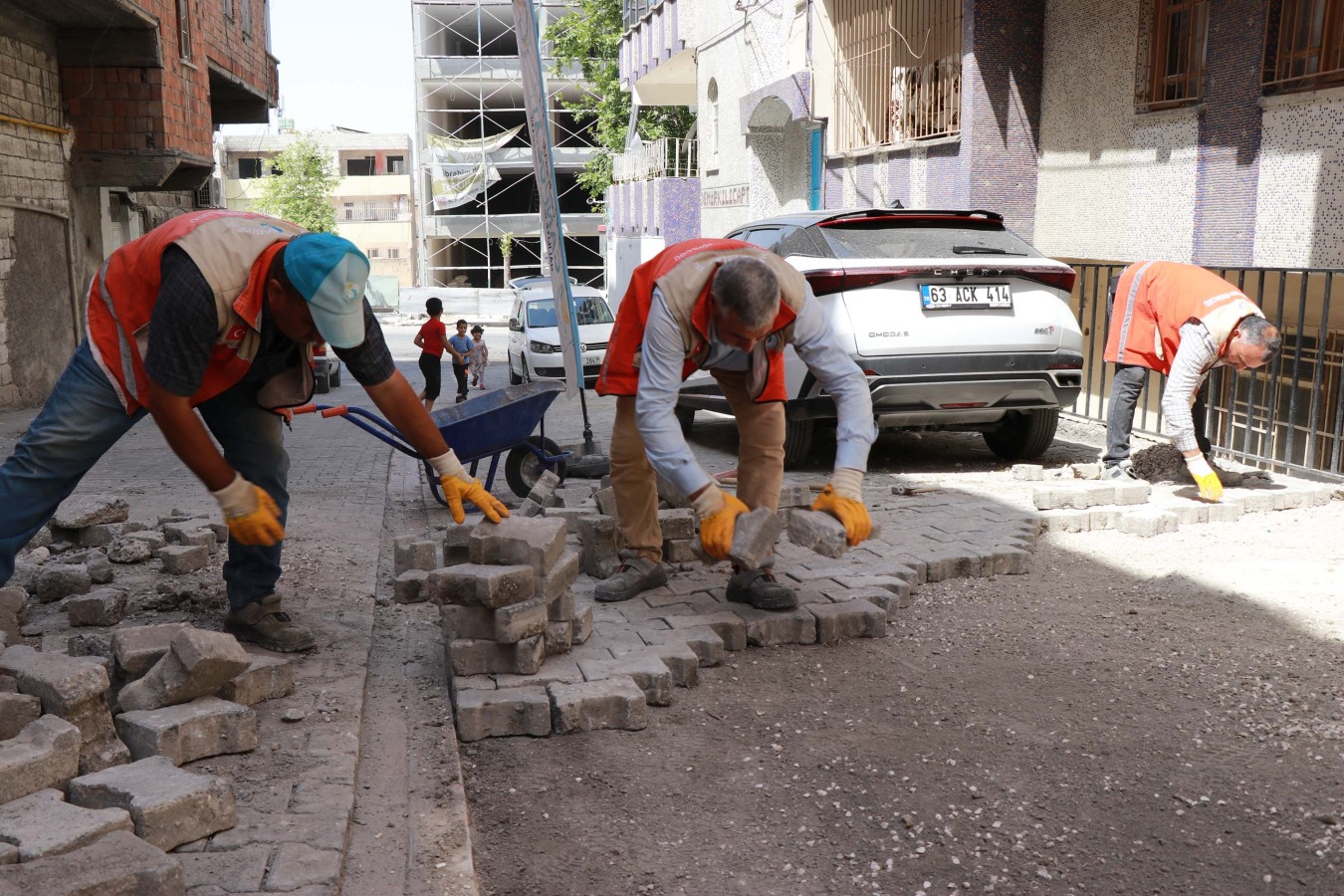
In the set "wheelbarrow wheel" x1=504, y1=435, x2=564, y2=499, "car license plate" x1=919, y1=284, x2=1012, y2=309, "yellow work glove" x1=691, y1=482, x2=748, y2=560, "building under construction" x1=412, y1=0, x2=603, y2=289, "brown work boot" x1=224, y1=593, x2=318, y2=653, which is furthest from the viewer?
"building under construction" x1=412, y1=0, x2=603, y2=289

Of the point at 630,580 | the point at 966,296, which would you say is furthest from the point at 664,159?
the point at 630,580

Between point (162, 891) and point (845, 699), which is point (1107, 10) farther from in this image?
point (162, 891)

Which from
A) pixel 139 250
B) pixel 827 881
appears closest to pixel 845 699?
pixel 827 881

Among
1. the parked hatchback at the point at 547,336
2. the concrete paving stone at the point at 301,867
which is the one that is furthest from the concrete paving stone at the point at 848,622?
the parked hatchback at the point at 547,336

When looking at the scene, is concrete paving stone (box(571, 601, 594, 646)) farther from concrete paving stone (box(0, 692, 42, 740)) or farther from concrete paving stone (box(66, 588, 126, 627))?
concrete paving stone (box(66, 588, 126, 627))

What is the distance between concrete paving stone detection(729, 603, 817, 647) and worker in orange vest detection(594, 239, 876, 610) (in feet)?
0.42

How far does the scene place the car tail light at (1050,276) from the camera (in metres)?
7.52

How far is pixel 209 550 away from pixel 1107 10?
9800mm

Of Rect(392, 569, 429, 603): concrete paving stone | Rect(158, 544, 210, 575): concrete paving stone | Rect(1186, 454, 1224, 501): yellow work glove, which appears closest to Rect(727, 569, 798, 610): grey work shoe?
Rect(392, 569, 429, 603): concrete paving stone

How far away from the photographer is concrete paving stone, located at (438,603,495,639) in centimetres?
384

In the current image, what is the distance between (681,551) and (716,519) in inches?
57.6

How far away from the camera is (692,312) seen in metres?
4.16

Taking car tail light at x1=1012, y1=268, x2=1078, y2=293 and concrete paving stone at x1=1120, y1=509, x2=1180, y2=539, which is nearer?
concrete paving stone at x1=1120, y1=509, x2=1180, y2=539

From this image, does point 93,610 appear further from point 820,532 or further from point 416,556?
point 820,532
